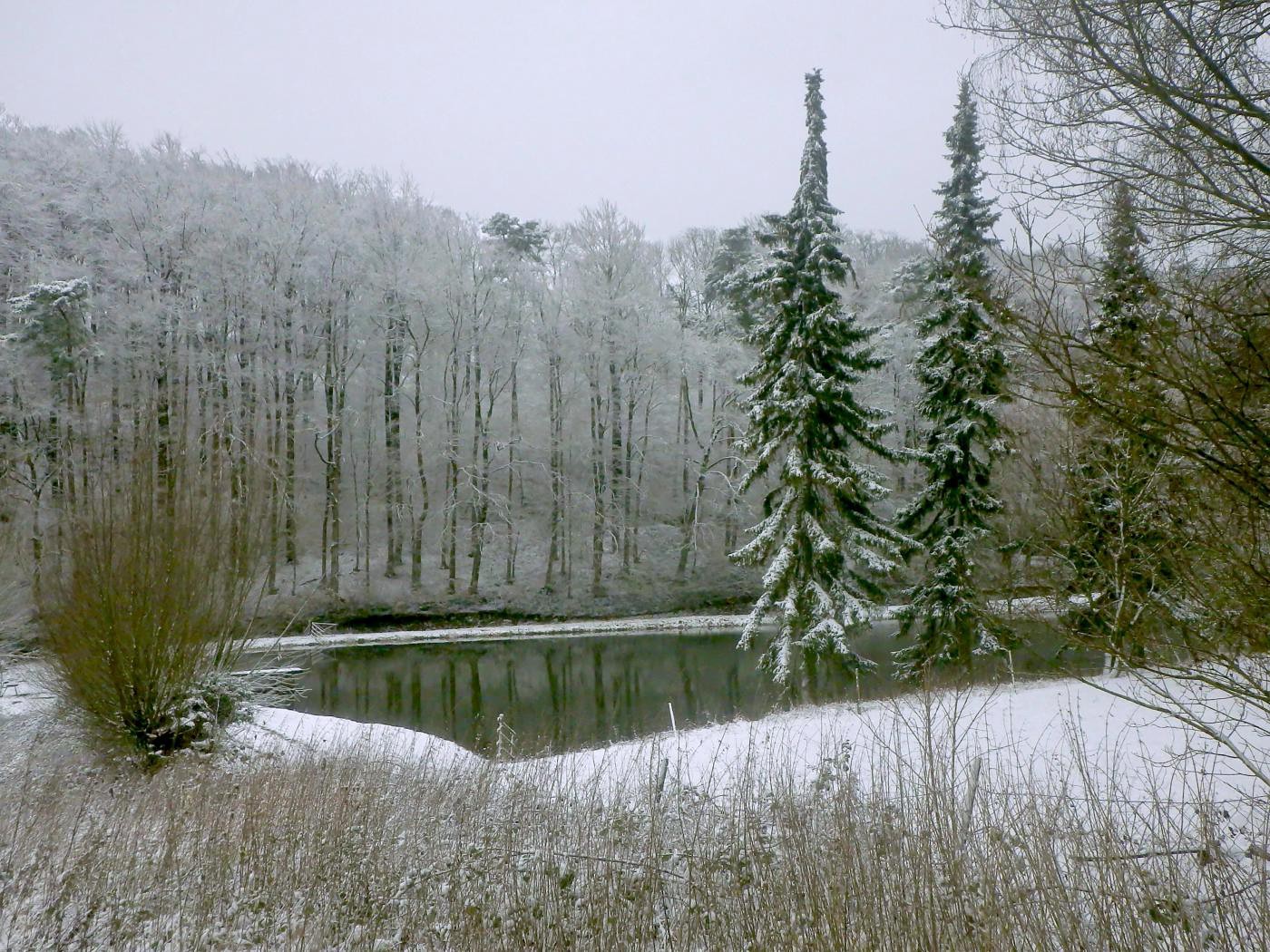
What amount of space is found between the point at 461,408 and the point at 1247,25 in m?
33.3

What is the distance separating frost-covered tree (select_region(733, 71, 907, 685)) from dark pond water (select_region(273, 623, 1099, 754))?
1728mm

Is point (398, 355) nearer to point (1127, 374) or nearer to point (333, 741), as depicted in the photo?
point (333, 741)

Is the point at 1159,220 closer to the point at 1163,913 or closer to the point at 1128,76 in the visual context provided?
the point at 1128,76

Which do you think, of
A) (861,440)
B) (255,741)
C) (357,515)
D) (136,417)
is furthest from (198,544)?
(357,515)

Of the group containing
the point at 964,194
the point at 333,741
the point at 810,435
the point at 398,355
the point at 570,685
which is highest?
the point at 964,194

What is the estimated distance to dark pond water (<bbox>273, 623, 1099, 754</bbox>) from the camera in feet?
54.0

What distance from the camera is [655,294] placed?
36812 millimetres

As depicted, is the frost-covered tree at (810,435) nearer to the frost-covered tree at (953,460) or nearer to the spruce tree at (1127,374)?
the frost-covered tree at (953,460)

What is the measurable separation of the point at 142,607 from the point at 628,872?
788 centimetres

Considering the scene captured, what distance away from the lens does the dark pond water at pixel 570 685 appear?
648 inches

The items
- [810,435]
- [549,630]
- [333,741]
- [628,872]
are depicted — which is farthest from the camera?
[549,630]

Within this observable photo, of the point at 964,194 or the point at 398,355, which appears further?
the point at 398,355

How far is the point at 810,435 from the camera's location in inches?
725

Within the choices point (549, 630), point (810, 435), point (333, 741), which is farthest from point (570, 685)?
point (333, 741)
